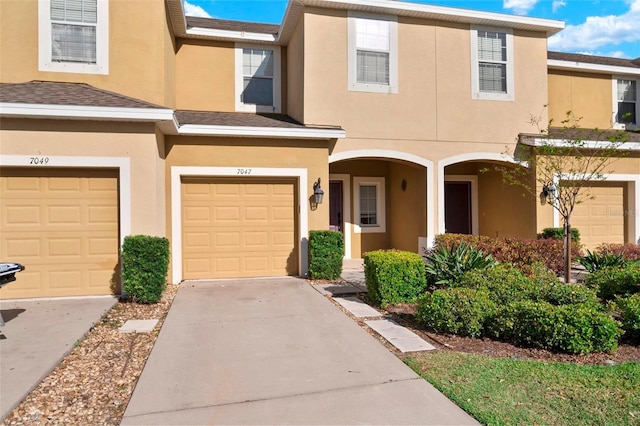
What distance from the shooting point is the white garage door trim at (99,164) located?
6.92 metres

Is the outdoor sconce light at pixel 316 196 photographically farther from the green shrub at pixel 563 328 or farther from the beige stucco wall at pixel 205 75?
the green shrub at pixel 563 328

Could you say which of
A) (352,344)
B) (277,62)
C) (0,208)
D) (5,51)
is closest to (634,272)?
(352,344)

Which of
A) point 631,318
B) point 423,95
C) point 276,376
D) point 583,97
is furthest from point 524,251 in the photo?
point 583,97

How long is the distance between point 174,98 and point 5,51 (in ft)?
11.3

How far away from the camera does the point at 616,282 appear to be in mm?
6207

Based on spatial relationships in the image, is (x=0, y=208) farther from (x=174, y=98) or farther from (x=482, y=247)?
(x=482, y=247)

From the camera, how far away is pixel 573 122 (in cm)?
1215

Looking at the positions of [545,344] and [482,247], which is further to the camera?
[482,247]

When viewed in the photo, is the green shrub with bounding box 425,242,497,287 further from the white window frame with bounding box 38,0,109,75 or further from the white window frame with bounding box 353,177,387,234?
the white window frame with bounding box 38,0,109,75

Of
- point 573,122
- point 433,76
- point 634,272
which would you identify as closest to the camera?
point 634,272

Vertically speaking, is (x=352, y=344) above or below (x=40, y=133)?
below

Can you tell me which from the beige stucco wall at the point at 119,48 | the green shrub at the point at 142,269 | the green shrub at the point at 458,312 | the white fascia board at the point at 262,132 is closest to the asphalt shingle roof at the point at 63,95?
the beige stucco wall at the point at 119,48

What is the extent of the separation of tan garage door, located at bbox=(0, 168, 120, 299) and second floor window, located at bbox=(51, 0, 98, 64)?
8.70 ft

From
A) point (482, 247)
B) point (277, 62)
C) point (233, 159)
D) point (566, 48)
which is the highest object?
point (566, 48)
